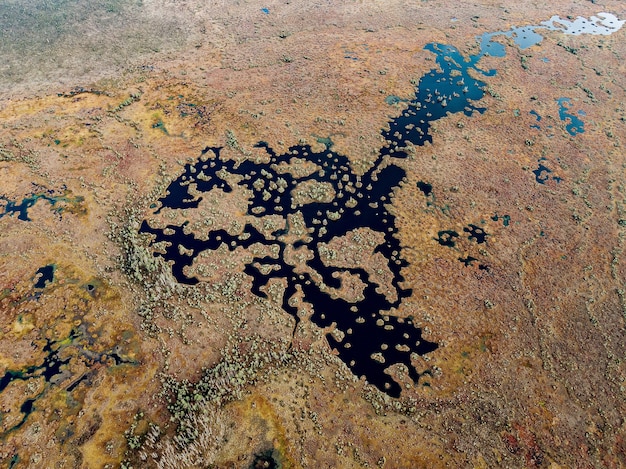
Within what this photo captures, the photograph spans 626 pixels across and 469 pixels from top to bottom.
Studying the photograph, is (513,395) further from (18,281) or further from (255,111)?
(255,111)

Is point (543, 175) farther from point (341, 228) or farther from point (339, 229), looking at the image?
point (339, 229)

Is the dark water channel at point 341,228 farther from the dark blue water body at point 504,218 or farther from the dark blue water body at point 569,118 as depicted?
the dark blue water body at point 569,118

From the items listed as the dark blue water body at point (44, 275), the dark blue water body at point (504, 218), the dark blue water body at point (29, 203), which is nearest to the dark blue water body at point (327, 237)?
the dark blue water body at point (44, 275)

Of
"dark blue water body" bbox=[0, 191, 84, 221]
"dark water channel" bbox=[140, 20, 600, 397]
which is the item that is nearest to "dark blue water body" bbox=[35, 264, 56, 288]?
"dark blue water body" bbox=[0, 191, 84, 221]

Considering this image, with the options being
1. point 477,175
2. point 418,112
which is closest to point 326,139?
point 418,112

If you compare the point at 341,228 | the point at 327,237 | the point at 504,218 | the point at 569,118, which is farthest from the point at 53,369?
the point at 569,118

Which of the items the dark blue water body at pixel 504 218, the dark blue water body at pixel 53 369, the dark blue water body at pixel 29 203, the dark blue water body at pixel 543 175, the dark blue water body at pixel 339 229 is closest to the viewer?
the dark blue water body at pixel 53 369
